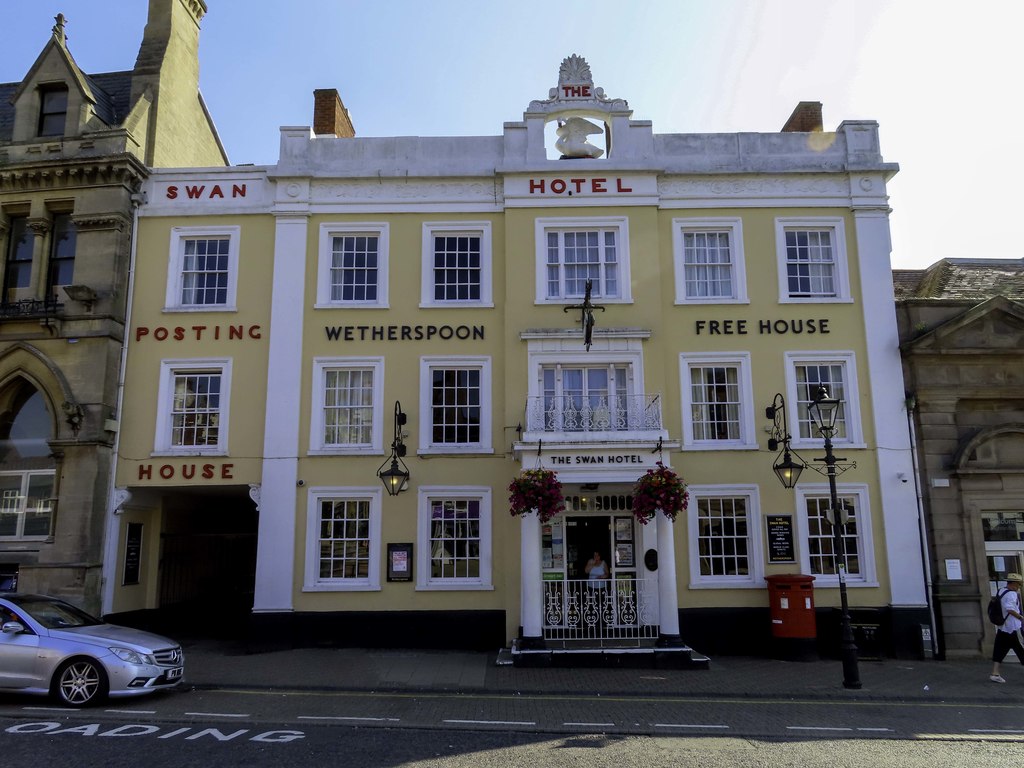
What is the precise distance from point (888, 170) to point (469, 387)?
34.9 feet

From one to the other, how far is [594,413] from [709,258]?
4699mm

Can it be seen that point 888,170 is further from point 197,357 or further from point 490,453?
point 197,357

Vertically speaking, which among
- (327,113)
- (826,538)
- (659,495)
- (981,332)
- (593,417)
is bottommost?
(826,538)

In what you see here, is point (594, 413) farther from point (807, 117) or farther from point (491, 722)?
point (807, 117)

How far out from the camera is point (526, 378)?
16578mm

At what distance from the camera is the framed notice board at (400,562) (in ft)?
52.4

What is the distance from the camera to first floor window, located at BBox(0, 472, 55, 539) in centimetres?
1653

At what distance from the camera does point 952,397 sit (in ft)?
53.9

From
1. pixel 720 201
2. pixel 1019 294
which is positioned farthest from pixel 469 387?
pixel 1019 294

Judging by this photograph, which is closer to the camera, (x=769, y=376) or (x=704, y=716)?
(x=704, y=716)

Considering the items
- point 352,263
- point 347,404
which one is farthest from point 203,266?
point 347,404

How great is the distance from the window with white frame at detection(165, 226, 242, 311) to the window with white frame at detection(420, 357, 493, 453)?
4.95 m

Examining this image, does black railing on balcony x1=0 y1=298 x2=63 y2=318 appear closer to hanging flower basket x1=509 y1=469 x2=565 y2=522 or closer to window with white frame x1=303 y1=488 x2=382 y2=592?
window with white frame x1=303 y1=488 x2=382 y2=592

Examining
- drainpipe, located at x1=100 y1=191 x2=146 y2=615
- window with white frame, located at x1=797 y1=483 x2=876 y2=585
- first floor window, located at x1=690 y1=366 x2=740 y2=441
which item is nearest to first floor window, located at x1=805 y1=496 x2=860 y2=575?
window with white frame, located at x1=797 y1=483 x2=876 y2=585
